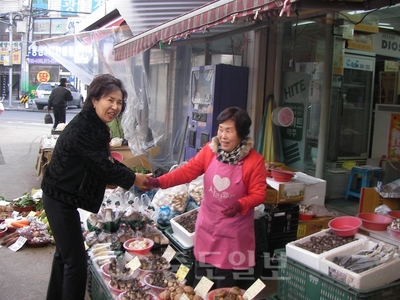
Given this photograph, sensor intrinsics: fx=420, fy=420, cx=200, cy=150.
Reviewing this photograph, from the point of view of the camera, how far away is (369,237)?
337cm

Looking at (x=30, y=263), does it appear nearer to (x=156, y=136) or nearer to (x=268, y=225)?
(x=268, y=225)

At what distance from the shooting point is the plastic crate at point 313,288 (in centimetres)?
265

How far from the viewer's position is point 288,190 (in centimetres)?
440

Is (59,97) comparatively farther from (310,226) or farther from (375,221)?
(375,221)

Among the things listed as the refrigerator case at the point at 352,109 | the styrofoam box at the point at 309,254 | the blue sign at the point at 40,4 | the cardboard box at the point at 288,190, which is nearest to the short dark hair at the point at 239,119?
the styrofoam box at the point at 309,254

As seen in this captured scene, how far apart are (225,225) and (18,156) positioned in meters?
9.76

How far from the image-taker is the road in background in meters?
8.04

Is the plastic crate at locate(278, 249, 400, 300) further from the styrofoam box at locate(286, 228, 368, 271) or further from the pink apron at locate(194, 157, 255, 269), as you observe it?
the pink apron at locate(194, 157, 255, 269)

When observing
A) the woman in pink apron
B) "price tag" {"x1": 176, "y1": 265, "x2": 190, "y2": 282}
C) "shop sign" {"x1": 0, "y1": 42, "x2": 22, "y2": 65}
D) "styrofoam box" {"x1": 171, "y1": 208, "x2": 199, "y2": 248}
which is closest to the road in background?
"styrofoam box" {"x1": 171, "y1": 208, "x2": 199, "y2": 248}

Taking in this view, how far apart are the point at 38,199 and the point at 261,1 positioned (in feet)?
16.1

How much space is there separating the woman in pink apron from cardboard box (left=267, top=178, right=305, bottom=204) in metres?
1.34

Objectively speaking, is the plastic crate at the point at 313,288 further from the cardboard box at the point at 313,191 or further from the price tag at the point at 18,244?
the price tag at the point at 18,244

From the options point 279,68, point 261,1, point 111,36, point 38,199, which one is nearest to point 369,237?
point 261,1

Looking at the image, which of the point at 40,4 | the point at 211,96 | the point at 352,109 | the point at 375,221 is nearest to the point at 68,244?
the point at 375,221
